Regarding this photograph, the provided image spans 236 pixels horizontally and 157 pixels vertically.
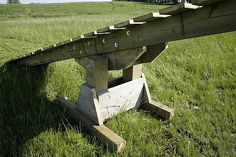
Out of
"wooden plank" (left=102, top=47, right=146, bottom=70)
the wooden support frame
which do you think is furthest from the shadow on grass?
"wooden plank" (left=102, top=47, right=146, bottom=70)

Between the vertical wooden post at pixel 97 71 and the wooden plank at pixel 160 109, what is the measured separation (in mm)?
842

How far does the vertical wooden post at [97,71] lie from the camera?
2648 millimetres

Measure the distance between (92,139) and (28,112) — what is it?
0.93 metres

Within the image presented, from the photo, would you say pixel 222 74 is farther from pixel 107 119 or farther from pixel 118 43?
pixel 118 43

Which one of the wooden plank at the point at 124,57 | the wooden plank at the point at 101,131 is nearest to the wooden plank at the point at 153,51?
the wooden plank at the point at 124,57

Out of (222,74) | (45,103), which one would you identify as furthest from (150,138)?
(222,74)

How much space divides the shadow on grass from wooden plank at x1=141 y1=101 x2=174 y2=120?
122 cm

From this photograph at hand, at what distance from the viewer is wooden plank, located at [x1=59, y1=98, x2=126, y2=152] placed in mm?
2502

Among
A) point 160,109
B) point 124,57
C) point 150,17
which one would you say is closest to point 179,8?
point 150,17

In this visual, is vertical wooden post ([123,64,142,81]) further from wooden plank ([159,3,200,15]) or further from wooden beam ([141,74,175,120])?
wooden plank ([159,3,200,15])

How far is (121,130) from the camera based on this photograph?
2844 millimetres

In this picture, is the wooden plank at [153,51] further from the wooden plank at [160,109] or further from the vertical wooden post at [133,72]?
the wooden plank at [160,109]

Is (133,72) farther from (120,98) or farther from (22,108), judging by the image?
(22,108)

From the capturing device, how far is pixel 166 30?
186 cm
